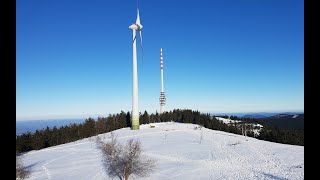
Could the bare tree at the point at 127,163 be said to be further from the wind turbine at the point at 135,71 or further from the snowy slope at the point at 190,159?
the wind turbine at the point at 135,71

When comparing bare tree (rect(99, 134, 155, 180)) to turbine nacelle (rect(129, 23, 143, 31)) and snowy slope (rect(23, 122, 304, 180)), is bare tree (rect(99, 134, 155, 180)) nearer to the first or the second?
snowy slope (rect(23, 122, 304, 180))

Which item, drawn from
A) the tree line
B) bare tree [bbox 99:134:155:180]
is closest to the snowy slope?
bare tree [bbox 99:134:155:180]

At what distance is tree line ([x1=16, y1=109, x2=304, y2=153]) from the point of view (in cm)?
6128

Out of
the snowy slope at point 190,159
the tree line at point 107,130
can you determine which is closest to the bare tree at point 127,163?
the snowy slope at point 190,159

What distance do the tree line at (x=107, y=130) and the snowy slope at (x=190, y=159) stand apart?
34.1 feet

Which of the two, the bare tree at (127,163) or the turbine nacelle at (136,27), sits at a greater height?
the turbine nacelle at (136,27)

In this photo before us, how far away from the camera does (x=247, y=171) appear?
114 feet

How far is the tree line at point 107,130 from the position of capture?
6128cm

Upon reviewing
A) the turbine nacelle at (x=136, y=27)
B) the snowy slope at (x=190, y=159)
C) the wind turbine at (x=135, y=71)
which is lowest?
the snowy slope at (x=190, y=159)

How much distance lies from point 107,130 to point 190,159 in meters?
31.6

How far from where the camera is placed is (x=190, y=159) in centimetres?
4100
